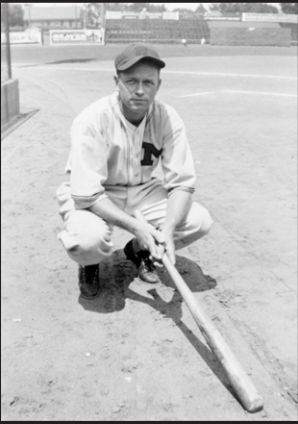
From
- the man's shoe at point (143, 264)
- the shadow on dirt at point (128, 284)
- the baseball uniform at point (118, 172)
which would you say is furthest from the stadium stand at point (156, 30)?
the baseball uniform at point (118, 172)

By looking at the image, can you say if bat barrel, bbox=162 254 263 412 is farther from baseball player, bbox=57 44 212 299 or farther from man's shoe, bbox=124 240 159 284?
man's shoe, bbox=124 240 159 284

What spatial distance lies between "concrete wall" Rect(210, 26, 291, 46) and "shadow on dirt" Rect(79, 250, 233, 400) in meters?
37.6

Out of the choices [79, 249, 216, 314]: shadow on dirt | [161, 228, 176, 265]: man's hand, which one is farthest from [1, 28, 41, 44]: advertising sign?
[161, 228, 176, 265]: man's hand

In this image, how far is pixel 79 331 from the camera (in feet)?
9.91

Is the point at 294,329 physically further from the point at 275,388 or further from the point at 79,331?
the point at 79,331

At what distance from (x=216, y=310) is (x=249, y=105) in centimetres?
830

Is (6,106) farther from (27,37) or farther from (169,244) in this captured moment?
(27,37)

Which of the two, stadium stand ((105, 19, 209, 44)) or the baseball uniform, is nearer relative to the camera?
the baseball uniform

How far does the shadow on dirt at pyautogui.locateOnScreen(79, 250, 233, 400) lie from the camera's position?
308 cm

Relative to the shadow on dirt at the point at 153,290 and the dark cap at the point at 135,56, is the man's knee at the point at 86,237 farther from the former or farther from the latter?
the dark cap at the point at 135,56

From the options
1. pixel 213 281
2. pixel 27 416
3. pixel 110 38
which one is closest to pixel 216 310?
pixel 213 281

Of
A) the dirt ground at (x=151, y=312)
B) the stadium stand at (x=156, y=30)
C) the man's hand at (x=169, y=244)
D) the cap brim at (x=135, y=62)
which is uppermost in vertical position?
the stadium stand at (x=156, y=30)

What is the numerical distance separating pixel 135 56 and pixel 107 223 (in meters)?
0.96

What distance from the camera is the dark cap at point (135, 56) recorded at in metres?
2.98
